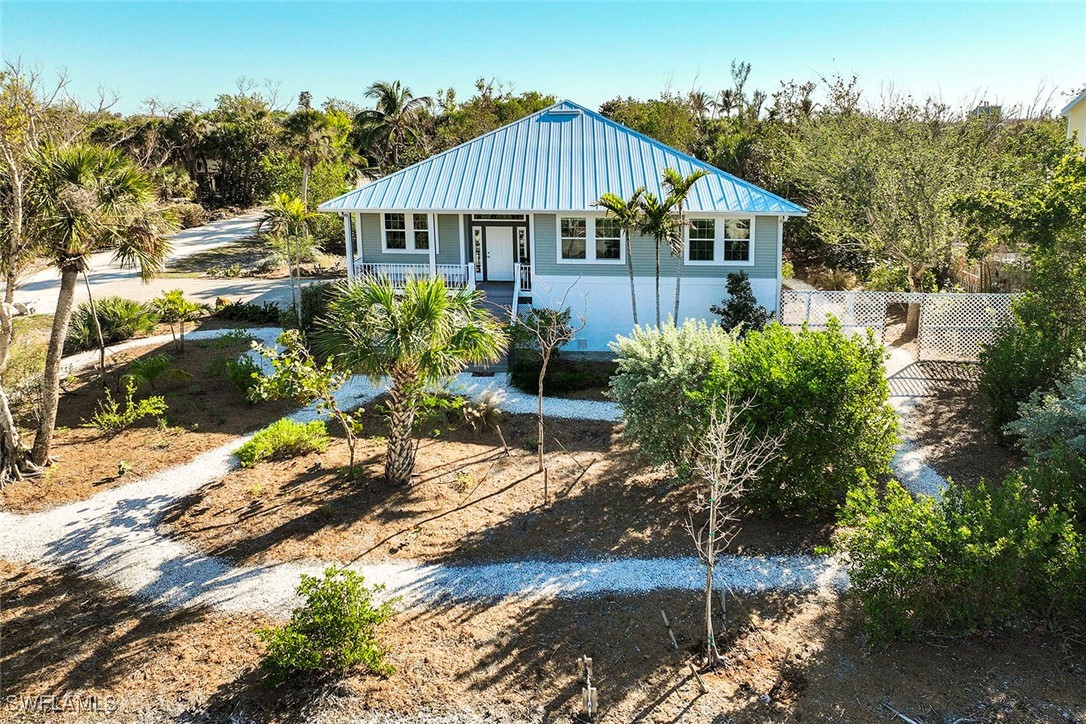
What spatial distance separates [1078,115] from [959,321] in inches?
664

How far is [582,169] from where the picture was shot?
21.0 meters

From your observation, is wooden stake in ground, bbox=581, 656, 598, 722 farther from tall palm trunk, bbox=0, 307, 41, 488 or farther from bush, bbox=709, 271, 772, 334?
bush, bbox=709, 271, 772, 334

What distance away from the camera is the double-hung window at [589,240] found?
2027 centimetres

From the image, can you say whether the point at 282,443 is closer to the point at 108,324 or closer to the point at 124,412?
the point at 124,412

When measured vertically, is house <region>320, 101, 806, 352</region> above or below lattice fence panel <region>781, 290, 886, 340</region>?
above

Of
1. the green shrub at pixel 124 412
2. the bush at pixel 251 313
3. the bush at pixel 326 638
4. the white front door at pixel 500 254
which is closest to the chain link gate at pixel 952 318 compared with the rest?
the white front door at pixel 500 254

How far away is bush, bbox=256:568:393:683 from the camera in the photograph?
7.15 metres

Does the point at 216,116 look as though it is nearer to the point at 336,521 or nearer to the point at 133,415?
the point at 133,415

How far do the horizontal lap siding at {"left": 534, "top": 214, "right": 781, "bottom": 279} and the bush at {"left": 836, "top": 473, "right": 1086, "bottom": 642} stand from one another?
41.0ft

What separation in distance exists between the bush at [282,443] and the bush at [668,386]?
5.54m

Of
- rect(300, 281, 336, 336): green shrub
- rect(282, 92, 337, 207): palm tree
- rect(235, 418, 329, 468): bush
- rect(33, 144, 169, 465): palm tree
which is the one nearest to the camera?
rect(33, 144, 169, 465): palm tree

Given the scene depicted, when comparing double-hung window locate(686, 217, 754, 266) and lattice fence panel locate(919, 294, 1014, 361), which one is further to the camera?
double-hung window locate(686, 217, 754, 266)

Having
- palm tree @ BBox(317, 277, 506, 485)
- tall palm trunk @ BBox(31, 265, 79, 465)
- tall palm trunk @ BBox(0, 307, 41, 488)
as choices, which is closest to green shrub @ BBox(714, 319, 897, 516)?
palm tree @ BBox(317, 277, 506, 485)

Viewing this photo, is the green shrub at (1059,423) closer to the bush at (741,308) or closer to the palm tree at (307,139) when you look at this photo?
the bush at (741,308)
